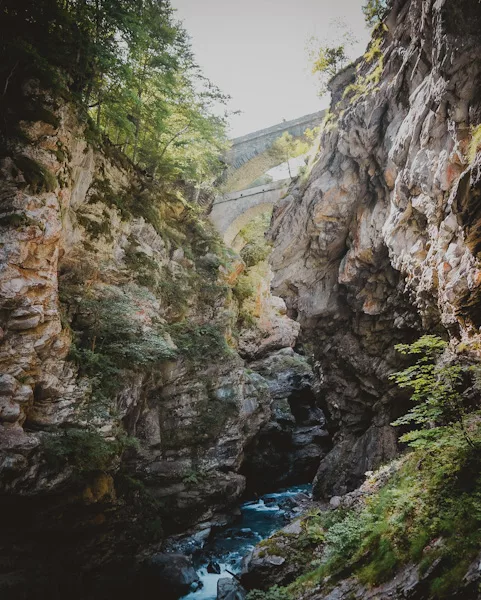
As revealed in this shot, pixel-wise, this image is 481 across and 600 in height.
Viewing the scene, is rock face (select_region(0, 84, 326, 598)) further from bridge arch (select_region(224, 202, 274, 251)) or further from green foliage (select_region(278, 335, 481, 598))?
bridge arch (select_region(224, 202, 274, 251))

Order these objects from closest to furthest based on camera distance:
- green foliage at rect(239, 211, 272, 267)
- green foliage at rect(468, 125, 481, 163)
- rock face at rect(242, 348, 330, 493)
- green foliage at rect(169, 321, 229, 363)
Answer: green foliage at rect(468, 125, 481, 163) → green foliage at rect(169, 321, 229, 363) → rock face at rect(242, 348, 330, 493) → green foliage at rect(239, 211, 272, 267)

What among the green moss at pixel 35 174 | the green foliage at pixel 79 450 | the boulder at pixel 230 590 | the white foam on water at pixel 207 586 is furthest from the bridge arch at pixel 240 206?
the boulder at pixel 230 590

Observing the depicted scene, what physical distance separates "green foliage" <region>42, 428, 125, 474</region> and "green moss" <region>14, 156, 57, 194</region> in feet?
20.1

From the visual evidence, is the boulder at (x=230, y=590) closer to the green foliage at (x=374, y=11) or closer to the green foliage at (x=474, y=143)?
the green foliage at (x=474, y=143)

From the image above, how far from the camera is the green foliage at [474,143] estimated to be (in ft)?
24.7

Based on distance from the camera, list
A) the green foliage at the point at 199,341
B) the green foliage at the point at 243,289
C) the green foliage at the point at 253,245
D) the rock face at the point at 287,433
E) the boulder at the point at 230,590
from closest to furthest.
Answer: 1. the boulder at the point at 230,590
2. the green foliage at the point at 199,341
3. the rock face at the point at 287,433
4. the green foliage at the point at 243,289
5. the green foliage at the point at 253,245

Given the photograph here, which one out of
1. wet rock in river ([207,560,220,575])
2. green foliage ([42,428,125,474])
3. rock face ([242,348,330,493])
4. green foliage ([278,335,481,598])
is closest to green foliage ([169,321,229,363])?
green foliage ([42,428,125,474])

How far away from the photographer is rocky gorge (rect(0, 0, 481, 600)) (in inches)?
301

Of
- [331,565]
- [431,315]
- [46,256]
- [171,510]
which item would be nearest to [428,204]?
[431,315]

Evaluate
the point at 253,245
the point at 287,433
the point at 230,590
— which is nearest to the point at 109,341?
the point at 230,590

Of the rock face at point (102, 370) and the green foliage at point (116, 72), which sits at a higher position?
the green foliage at point (116, 72)

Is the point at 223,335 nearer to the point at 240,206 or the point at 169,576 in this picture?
the point at 169,576

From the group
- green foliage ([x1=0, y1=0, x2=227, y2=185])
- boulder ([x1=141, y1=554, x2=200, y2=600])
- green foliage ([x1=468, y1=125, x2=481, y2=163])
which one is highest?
green foliage ([x1=0, y1=0, x2=227, y2=185])

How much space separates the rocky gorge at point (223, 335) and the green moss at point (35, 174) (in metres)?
0.04
